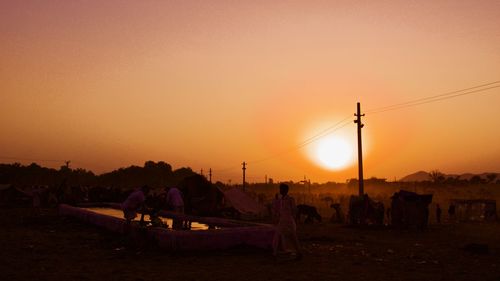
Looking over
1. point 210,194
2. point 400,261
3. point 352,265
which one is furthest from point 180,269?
point 210,194

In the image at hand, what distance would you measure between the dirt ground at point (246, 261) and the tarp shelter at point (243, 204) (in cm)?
1226

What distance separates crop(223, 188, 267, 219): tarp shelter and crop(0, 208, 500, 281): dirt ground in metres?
12.3

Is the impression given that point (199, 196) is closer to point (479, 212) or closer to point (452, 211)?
point (452, 211)

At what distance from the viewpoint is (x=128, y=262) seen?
1321 cm

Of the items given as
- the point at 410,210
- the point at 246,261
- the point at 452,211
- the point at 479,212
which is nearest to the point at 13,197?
the point at 410,210

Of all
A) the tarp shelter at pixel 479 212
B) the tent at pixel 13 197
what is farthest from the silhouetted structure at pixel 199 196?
the tent at pixel 13 197

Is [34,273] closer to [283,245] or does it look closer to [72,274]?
[72,274]

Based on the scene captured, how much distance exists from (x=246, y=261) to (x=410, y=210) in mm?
14614

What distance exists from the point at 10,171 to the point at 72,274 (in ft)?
378

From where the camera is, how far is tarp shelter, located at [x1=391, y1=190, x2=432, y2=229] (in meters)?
25.7

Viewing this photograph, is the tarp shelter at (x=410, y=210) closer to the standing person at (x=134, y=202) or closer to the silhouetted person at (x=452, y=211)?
the silhouetted person at (x=452, y=211)

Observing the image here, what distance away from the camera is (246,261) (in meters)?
13.7

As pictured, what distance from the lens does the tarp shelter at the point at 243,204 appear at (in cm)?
3250

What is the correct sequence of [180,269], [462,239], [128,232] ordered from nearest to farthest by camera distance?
[180,269], [128,232], [462,239]
